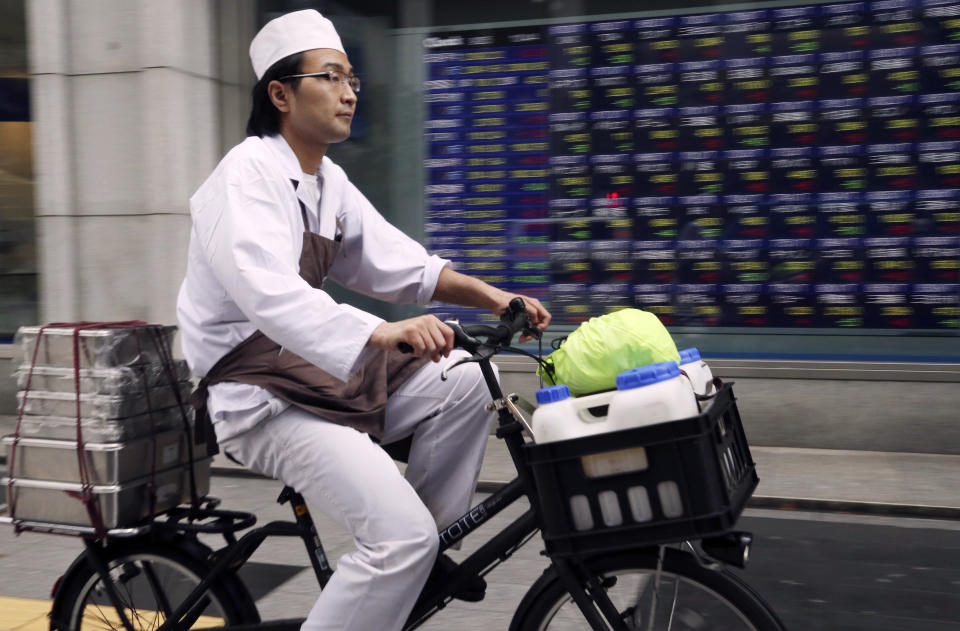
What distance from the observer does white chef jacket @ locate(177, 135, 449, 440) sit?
233 cm

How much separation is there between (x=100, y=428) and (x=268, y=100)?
0.98 metres

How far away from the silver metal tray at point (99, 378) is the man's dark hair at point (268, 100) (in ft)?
2.38

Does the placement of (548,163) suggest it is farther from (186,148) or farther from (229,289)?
(229,289)

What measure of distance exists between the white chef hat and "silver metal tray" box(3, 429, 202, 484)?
41.3 inches

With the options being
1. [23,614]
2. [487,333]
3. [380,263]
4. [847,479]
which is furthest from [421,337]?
[847,479]

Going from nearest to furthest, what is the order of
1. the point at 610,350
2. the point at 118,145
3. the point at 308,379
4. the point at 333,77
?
the point at 610,350, the point at 308,379, the point at 333,77, the point at 118,145

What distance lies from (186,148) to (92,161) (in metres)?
0.73

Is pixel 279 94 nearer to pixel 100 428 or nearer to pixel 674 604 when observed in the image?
pixel 100 428

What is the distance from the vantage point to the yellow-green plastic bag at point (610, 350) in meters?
2.20

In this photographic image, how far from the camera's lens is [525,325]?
8.73 ft

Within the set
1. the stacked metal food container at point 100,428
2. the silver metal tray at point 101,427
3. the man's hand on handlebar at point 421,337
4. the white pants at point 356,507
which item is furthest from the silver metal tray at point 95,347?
the man's hand on handlebar at point 421,337

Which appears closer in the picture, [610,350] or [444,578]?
[610,350]

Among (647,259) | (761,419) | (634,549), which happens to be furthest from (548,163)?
(634,549)

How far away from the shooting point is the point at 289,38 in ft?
8.73
